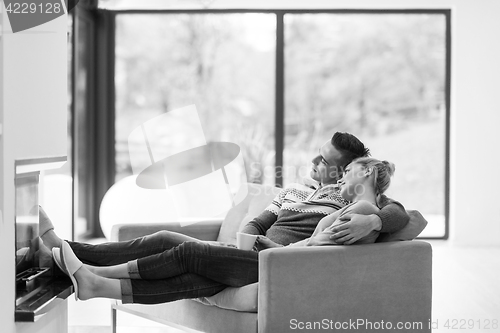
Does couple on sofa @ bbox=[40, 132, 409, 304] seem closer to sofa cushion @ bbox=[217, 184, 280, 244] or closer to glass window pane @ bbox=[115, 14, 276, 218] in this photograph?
sofa cushion @ bbox=[217, 184, 280, 244]

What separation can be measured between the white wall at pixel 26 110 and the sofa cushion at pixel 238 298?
0.62 m

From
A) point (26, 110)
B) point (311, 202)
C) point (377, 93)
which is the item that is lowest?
point (311, 202)

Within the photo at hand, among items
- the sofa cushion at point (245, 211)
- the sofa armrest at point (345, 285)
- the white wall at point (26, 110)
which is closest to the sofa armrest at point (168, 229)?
the sofa cushion at point (245, 211)

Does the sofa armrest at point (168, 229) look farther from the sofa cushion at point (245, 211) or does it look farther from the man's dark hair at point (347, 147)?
the man's dark hair at point (347, 147)

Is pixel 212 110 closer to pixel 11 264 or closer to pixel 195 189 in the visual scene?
pixel 195 189

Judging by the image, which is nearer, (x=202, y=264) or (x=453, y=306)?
(x=202, y=264)

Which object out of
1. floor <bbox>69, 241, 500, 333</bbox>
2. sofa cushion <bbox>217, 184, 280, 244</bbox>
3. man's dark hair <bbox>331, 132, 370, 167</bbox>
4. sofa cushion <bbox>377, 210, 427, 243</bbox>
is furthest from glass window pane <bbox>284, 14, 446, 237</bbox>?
sofa cushion <bbox>377, 210, 427, 243</bbox>

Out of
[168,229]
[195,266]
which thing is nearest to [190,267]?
[195,266]

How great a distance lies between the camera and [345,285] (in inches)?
99.5

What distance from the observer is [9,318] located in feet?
7.34

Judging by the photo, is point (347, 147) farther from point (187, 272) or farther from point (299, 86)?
point (299, 86)

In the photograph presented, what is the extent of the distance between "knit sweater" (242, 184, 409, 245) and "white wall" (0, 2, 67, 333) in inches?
38.2

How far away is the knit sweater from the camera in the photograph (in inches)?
116

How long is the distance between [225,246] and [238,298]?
0.23m
